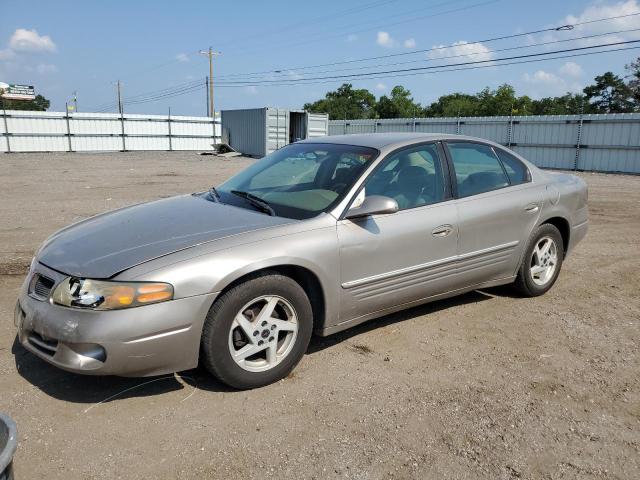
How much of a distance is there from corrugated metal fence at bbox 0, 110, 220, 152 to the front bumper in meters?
30.9

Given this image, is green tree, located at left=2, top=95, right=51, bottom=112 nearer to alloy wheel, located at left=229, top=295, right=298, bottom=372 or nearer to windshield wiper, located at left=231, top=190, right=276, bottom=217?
windshield wiper, located at left=231, top=190, right=276, bottom=217

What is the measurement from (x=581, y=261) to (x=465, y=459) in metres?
4.68

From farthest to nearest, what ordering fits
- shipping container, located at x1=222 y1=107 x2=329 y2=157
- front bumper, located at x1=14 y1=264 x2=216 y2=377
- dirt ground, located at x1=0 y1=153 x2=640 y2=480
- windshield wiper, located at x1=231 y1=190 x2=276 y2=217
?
1. shipping container, located at x1=222 y1=107 x2=329 y2=157
2. windshield wiper, located at x1=231 y1=190 x2=276 y2=217
3. front bumper, located at x1=14 y1=264 x2=216 y2=377
4. dirt ground, located at x1=0 y1=153 x2=640 y2=480

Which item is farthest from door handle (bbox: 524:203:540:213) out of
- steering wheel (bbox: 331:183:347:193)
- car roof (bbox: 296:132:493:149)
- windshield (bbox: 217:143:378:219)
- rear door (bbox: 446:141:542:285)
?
steering wheel (bbox: 331:183:347:193)

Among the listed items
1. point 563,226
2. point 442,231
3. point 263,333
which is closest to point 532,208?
point 563,226

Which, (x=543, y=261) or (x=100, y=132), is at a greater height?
(x=100, y=132)

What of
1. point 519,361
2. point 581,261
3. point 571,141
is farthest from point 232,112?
point 519,361

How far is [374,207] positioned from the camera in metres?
3.54

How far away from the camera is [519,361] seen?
12.3 feet

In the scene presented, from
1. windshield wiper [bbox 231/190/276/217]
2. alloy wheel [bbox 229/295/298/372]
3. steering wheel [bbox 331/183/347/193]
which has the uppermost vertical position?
steering wheel [bbox 331/183/347/193]

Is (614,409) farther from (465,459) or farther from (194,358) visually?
(194,358)

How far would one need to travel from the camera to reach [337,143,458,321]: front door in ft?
11.8

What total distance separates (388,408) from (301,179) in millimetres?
1907

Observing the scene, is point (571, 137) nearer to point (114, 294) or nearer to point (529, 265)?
point (529, 265)
